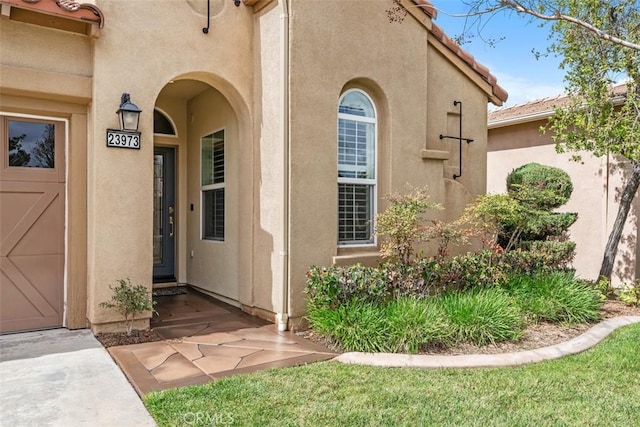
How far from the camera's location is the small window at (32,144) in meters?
6.14

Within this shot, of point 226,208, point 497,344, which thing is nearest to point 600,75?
point 497,344

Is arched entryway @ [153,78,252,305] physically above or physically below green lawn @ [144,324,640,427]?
above

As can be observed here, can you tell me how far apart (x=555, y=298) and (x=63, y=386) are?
696 cm

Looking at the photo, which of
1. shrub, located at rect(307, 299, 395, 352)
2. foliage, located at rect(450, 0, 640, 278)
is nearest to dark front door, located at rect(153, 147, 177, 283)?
shrub, located at rect(307, 299, 395, 352)

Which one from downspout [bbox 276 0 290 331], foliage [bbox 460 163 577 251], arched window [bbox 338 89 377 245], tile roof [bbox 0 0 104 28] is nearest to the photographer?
tile roof [bbox 0 0 104 28]

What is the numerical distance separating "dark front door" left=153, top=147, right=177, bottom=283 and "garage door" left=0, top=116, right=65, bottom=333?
9.95 ft

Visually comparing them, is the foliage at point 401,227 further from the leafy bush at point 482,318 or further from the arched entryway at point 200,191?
the arched entryway at point 200,191

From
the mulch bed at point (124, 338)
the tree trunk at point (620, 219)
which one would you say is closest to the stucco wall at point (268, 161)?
the mulch bed at point (124, 338)

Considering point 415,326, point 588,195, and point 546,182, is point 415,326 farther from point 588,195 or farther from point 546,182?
point 588,195

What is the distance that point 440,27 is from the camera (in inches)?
341

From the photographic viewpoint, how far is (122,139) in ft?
20.1

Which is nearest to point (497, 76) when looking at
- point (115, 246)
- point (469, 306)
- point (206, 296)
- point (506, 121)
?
point (506, 121)

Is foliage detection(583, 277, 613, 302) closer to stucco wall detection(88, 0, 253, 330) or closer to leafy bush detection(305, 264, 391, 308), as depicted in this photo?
leafy bush detection(305, 264, 391, 308)

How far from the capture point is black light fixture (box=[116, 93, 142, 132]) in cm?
602
